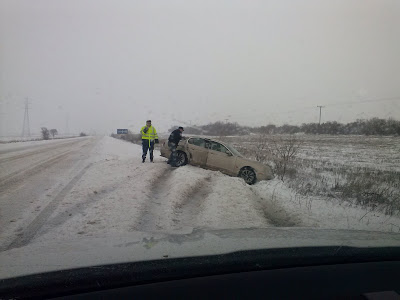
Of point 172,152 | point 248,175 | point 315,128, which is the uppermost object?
point 315,128

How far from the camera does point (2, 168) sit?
12.4 metres

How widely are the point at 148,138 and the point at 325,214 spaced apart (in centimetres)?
874

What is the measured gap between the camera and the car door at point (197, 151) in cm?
1322

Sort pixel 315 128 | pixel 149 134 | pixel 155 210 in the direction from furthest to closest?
1. pixel 315 128
2. pixel 149 134
3. pixel 155 210

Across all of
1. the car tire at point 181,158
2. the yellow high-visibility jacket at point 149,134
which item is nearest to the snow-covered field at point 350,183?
the car tire at point 181,158

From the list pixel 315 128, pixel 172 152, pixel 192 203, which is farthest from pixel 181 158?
pixel 315 128

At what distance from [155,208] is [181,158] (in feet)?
21.8

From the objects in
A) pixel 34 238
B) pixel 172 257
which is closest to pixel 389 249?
pixel 172 257

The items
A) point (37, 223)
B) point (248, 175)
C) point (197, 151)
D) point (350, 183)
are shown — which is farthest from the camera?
point (197, 151)

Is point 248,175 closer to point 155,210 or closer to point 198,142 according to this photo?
point 198,142

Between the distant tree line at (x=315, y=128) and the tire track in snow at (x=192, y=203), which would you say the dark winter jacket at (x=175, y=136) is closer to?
the distant tree line at (x=315, y=128)

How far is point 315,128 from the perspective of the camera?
1686 cm

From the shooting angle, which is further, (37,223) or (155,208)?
(155,208)

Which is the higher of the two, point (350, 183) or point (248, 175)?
point (350, 183)
